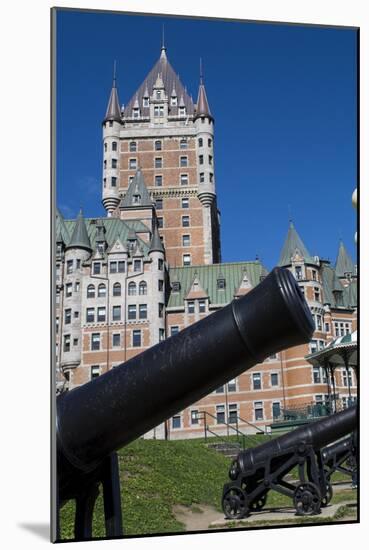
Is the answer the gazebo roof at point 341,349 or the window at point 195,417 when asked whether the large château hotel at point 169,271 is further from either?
the gazebo roof at point 341,349

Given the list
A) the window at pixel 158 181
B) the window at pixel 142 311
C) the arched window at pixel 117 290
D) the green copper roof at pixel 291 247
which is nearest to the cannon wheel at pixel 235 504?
the arched window at pixel 117 290

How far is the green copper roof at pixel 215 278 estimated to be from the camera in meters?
39.5

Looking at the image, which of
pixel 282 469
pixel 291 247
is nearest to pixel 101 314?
pixel 291 247

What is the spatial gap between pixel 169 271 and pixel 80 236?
349 inches

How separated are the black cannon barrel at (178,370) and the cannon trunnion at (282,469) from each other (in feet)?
19.5

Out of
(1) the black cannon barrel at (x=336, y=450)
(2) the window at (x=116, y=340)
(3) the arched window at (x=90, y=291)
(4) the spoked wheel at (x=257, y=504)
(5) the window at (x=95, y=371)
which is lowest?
(4) the spoked wheel at (x=257, y=504)

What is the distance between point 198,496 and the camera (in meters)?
13.6

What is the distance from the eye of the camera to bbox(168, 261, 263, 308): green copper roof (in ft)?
130

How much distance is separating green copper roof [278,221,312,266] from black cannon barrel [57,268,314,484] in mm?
33092

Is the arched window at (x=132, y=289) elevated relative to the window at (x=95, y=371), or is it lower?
elevated

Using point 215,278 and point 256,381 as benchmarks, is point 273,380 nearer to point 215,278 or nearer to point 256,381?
point 256,381

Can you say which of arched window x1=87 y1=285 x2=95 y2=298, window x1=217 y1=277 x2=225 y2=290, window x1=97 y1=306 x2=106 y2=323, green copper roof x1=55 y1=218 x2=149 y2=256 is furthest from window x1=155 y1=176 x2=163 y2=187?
arched window x1=87 y1=285 x2=95 y2=298

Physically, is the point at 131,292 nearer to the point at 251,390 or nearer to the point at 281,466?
the point at 251,390

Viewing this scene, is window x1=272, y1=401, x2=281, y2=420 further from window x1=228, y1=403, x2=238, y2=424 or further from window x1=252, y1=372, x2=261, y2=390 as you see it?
window x1=228, y1=403, x2=238, y2=424
